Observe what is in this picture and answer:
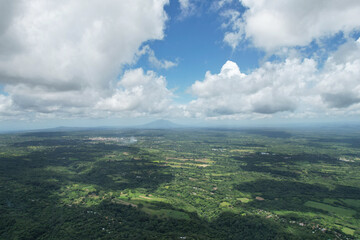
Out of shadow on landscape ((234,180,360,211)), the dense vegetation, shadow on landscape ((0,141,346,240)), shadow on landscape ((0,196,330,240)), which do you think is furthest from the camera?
shadow on landscape ((234,180,360,211))

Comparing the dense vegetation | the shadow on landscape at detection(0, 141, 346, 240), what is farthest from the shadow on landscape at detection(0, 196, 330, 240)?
the dense vegetation

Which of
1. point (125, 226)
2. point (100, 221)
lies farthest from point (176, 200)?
point (100, 221)

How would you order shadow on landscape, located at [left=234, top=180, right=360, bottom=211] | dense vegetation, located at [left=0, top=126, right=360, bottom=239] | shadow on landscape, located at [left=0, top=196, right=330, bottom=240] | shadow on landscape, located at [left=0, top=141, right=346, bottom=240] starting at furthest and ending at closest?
1. shadow on landscape, located at [left=234, top=180, right=360, bottom=211]
2. dense vegetation, located at [left=0, top=126, right=360, bottom=239]
3. shadow on landscape, located at [left=0, top=141, right=346, bottom=240]
4. shadow on landscape, located at [left=0, top=196, right=330, bottom=240]

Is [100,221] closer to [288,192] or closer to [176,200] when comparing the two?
[176,200]

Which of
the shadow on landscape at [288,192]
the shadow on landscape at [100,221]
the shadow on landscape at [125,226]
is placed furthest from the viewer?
the shadow on landscape at [288,192]

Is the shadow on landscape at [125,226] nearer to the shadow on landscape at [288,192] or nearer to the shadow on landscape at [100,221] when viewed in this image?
the shadow on landscape at [100,221]

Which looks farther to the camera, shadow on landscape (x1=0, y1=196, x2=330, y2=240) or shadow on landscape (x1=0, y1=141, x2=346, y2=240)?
shadow on landscape (x1=0, y1=141, x2=346, y2=240)

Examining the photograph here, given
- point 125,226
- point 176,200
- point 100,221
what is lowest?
point 125,226

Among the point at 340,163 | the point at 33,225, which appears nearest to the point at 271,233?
the point at 33,225

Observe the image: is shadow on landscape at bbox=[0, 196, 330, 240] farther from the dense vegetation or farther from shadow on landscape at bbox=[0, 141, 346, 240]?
the dense vegetation

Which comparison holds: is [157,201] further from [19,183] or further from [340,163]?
[340,163]

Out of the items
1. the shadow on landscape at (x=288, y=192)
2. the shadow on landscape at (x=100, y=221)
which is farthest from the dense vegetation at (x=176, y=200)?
the shadow on landscape at (x=288, y=192)
